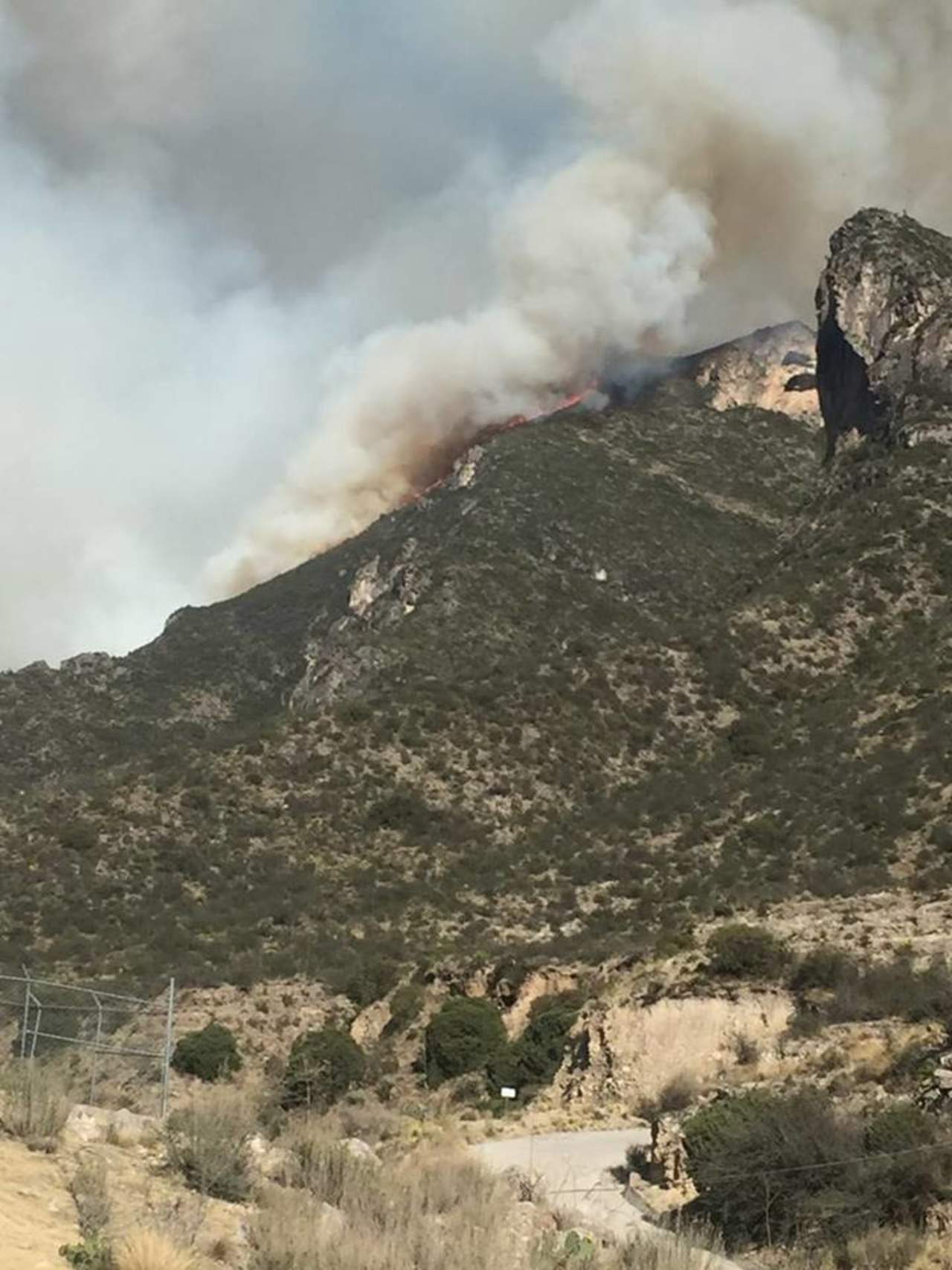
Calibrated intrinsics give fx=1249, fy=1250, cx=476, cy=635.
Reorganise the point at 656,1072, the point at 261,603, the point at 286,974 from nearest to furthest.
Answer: the point at 656,1072 → the point at 286,974 → the point at 261,603

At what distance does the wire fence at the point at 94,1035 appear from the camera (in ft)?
56.8

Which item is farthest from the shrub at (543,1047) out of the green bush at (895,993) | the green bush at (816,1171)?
the green bush at (816,1171)

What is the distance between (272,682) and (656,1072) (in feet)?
207

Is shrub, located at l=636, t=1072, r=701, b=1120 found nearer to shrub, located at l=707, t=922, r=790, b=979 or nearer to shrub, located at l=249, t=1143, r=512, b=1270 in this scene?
shrub, located at l=707, t=922, r=790, b=979

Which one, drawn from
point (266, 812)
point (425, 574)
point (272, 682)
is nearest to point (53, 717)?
point (272, 682)

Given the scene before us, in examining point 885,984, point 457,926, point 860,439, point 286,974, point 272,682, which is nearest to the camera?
point 885,984

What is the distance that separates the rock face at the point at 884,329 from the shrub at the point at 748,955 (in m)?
45.2

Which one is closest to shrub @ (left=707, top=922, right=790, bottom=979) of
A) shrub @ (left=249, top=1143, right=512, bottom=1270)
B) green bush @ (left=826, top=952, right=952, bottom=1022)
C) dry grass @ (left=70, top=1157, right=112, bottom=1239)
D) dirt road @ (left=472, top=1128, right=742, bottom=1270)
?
green bush @ (left=826, top=952, right=952, bottom=1022)

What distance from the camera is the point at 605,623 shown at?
69.4 meters

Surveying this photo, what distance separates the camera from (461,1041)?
107 ft

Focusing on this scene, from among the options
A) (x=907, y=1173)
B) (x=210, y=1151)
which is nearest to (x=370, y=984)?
(x=907, y=1173)

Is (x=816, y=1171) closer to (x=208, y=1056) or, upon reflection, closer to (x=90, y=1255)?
(x=90, y=1255)

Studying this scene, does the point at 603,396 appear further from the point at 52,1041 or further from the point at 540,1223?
the point at 540,1223

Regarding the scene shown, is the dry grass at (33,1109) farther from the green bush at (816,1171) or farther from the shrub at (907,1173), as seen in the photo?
the shrub at (907,1173)
